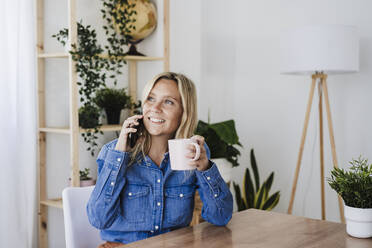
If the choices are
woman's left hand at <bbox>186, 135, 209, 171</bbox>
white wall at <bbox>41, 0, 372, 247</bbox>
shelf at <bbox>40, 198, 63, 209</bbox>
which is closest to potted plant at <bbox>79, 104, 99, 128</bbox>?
white wall at <bbox>41, 0, 372, 247</bbox>

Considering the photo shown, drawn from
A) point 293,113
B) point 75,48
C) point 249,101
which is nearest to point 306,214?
point 293,113

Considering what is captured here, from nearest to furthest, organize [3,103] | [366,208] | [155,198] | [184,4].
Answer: [366,208], [155,198], [3,103], [184,4]

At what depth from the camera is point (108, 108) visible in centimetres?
311

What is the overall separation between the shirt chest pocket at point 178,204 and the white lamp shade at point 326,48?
124cm

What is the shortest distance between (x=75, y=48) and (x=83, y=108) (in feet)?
1.36

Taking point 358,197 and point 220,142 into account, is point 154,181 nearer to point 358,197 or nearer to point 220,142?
point 358,197

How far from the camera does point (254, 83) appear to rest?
3.26 metres

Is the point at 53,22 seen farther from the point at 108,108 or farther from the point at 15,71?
the point at 108,108

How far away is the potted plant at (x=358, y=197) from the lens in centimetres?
127

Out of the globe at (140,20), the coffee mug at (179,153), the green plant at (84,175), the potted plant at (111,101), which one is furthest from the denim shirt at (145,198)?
the globe at (140,20)

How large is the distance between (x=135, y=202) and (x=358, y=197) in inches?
28.3

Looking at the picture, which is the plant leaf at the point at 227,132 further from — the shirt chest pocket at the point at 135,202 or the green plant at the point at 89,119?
the shirt chest pocket at the point at 135,202

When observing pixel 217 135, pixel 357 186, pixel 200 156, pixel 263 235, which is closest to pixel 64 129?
pixel 217 135

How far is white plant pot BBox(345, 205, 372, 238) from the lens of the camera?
1278 mm
